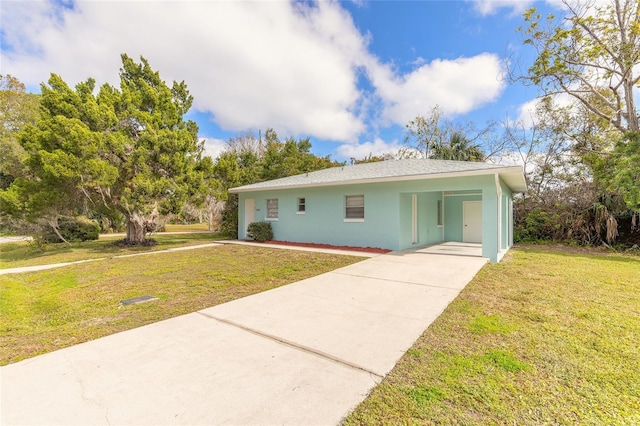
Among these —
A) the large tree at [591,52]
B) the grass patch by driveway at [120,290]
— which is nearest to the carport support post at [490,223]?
the grass patch by driveway at [120,290]

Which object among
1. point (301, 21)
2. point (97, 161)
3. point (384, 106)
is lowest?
point (97, 161)

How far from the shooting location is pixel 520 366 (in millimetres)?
2869

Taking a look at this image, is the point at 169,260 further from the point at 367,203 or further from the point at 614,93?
the point at 614,93

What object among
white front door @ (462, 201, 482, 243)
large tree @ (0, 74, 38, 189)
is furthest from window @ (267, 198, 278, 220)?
large tree @ (0, 74, 38, 189)

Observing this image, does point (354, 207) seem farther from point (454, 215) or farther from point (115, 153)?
point (115, 153)

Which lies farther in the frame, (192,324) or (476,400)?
(192,324)

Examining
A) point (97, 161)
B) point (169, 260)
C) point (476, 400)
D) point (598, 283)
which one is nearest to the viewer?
point (476, 400)

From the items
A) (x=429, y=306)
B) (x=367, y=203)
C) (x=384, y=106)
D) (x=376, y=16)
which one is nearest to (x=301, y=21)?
(x=376, y=16)

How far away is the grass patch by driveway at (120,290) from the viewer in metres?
3.89

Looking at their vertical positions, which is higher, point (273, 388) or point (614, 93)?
point (614, 93)

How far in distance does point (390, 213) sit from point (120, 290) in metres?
8.70

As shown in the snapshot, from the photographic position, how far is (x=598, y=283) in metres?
6.41

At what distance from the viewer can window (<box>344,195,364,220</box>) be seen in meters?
12.0

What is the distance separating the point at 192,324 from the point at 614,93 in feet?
68.4
